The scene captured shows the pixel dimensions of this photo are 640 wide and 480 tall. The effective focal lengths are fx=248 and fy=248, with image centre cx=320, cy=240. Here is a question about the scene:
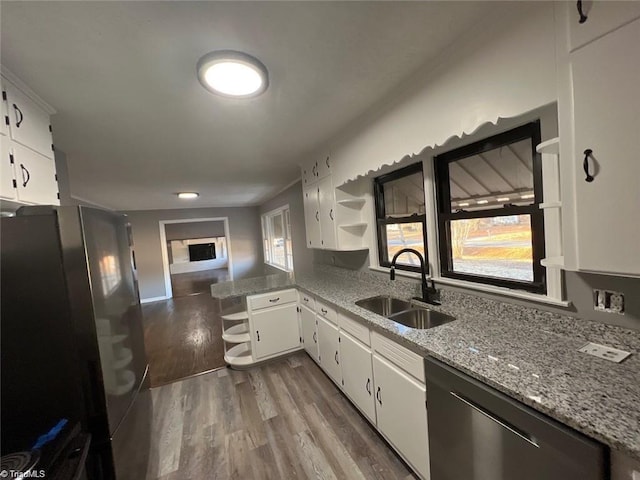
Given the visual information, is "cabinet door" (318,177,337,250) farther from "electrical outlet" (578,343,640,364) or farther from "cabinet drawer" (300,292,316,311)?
"electrical outlet" (578,343,640,364)

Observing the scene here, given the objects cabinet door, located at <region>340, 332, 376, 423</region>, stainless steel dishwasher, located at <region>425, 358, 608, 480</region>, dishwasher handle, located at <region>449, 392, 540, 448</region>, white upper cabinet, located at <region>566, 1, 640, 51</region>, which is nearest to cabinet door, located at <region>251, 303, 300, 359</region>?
cabinet door, located at <region>340, 332, 376, 423</region>

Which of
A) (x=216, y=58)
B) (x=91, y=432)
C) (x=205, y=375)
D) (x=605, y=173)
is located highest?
(x=216, y=58)

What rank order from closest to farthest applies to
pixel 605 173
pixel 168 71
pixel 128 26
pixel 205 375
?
pixel 605 173 → pixel 128 26 → pixel 168 71 → pixel 205 375

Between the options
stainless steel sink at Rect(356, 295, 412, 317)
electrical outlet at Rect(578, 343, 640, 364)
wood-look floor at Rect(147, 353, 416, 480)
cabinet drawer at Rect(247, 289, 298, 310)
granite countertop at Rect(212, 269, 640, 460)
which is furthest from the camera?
cabinet drawer at Rect(247, 289, 298, 310)

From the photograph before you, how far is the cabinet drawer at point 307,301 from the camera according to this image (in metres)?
2.64

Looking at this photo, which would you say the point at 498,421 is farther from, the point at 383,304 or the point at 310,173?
the point at 310,173

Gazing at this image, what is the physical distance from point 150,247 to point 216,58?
6721mm

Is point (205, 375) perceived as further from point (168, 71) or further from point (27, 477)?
point (168, 71)

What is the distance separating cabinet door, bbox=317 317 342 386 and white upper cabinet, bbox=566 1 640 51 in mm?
2119

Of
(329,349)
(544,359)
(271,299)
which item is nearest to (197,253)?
(271,299)

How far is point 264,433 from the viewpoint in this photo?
1.89 metres

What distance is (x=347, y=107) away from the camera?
1848 mm

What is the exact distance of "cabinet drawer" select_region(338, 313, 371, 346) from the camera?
1.75 meters

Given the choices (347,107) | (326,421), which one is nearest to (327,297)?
(326,421)
